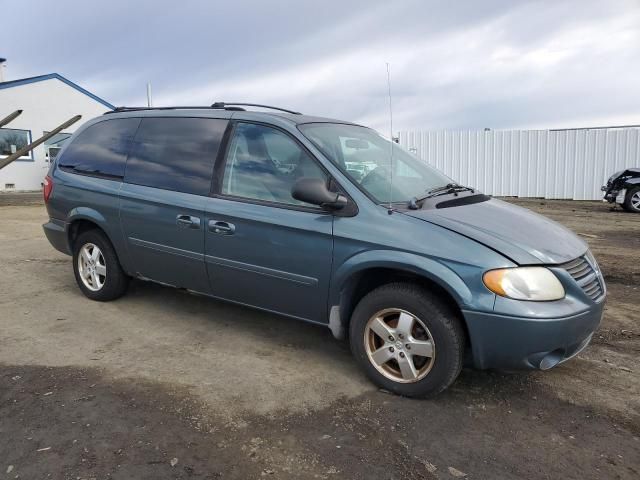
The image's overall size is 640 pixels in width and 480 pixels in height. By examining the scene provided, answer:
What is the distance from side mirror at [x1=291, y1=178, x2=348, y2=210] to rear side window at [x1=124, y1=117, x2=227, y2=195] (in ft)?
3.33

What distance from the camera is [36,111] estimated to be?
67.9 ft

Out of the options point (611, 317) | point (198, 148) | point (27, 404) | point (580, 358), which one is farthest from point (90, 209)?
point (611, 317)

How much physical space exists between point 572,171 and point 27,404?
18472mm

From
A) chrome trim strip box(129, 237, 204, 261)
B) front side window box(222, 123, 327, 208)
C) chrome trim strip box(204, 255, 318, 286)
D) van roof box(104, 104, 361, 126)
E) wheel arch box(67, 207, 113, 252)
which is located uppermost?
van roof box(104, 104, 361, 126)

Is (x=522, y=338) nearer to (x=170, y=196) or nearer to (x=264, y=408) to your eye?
(x=264, y=408)

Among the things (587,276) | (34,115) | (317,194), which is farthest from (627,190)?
(34,115)

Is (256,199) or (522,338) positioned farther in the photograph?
(256,199)

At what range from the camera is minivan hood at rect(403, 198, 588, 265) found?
119 inches

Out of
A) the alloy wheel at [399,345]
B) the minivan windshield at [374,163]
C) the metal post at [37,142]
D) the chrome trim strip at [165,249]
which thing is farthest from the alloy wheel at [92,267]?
the metal post at [37,142]

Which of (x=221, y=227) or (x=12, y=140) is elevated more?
(x=12, y=140)

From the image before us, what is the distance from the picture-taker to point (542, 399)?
335 cm

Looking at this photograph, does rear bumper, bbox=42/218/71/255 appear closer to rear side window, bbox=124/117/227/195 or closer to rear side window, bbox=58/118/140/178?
rear side window, bbox=58/118/140/178

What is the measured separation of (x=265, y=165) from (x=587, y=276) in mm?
2315

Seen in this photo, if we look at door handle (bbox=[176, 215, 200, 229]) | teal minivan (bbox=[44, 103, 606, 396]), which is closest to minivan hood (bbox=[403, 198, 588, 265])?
teal minivan (bbox=[44, 103, 606, 396])
